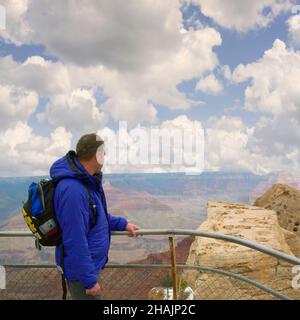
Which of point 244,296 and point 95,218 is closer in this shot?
point 95,218

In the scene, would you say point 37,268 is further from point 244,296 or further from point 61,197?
point 244,296

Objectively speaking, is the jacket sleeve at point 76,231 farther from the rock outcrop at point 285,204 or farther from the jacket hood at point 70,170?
the rock outcrop at point 285,204

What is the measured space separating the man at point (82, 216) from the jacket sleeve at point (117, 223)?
1.79ft

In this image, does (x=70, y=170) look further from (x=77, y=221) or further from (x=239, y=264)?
(x=239, y=264)

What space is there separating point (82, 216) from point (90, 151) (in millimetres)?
561

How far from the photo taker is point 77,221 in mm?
3471

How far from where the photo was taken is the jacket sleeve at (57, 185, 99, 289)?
3.47 meters

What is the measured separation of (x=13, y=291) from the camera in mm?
5988

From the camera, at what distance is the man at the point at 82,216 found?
349cm

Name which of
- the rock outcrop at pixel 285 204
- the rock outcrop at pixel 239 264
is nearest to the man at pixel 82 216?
the rock outcrop at pixel 239 264

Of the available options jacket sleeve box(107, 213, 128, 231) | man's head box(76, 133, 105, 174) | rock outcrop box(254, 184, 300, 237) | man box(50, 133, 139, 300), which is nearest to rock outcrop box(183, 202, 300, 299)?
jacket sleeve box(107, 213, 128, 231)

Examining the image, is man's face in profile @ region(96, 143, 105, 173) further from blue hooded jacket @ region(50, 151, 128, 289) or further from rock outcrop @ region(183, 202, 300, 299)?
rock outcrop @ region(183, 202, 300, 299)
